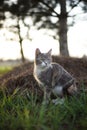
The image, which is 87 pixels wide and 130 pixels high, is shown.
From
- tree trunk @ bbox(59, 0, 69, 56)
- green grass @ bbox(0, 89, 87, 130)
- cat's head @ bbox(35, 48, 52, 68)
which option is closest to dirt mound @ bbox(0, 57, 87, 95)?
cat's head @ bbox(35, 48, 52, 68)

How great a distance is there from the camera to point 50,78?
876cm

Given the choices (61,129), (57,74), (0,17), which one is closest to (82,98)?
(57,74)

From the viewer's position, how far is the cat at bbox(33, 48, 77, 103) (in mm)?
8477

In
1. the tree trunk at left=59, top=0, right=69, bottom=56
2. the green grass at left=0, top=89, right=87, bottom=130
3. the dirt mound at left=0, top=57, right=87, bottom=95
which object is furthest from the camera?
the tree trunk at left=59, top=0, right=69, bottom=56

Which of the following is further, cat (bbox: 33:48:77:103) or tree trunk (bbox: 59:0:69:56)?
tree trunk (bbox: 59:0:69:56)

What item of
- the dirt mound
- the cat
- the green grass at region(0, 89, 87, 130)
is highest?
the cat

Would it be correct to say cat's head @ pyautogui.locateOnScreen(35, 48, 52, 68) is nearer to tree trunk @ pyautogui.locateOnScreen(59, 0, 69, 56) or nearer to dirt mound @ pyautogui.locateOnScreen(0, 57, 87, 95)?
dirt mound @ pyautogui.locateOnScreen(0, 57, 87, 95)

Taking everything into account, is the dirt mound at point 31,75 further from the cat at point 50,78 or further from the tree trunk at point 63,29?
the tree trunk at point 63,29

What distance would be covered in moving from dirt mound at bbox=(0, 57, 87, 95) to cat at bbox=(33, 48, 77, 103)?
1.41m

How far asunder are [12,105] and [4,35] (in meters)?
14.0

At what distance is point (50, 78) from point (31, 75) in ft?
11.4

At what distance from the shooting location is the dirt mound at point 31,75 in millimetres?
11315

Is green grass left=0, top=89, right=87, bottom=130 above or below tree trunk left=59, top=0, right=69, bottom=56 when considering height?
below

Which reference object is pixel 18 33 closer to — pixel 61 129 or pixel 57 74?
pixel 57 74
